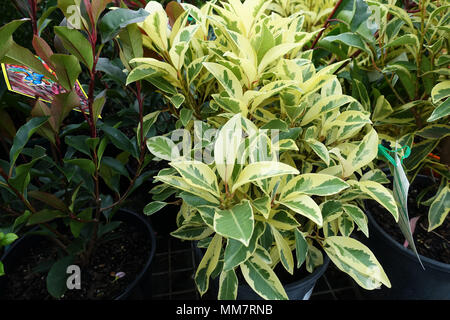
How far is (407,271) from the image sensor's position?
994 millimetres

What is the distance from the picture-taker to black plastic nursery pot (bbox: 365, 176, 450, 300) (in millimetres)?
936

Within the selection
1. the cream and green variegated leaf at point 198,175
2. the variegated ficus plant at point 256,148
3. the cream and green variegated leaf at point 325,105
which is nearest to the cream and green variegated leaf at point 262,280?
the variegated ficus plant at point 256,148

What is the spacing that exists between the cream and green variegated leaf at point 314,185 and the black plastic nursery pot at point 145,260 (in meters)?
0.55

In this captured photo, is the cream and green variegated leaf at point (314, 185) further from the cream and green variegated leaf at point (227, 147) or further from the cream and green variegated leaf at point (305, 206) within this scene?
the cream and green variegated leaf at point (227, 147)

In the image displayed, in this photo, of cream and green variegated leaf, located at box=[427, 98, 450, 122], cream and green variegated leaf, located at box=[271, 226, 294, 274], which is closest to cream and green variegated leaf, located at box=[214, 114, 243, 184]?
cream and green variegated leaf, located at box=[271, 226, 294, 274]

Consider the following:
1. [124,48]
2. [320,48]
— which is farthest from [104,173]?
[320,48]

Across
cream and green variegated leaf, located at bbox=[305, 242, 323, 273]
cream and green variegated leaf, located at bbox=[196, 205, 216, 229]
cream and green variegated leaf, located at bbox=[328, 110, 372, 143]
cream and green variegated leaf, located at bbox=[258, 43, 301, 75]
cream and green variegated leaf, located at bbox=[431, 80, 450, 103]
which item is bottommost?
cream and green variegated leaf, located at bbox=[305, 242, 323, 273]

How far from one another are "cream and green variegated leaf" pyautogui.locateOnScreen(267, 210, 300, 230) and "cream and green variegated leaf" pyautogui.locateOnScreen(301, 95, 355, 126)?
0.22 metres

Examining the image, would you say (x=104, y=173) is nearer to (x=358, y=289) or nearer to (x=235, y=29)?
(x=235, y=29)

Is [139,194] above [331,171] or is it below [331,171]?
below

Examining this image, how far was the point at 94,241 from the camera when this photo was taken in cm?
99

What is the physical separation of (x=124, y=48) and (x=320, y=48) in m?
0.54

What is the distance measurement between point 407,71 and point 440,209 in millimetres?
416

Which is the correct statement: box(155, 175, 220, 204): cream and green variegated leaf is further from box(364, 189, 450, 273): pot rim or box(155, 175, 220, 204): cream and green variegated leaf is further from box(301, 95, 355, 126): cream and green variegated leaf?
box(364, 189, 450, 273): pot rim
